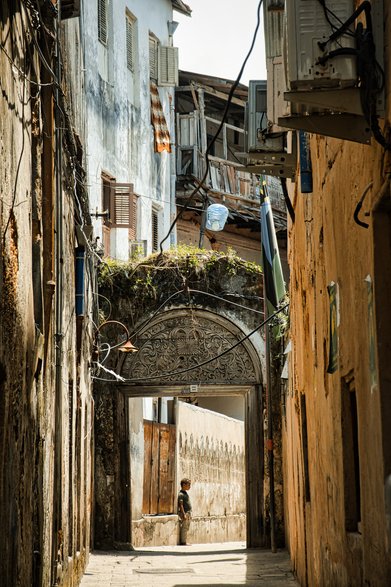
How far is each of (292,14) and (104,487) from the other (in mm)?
14782

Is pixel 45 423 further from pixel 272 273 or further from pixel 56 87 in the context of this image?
pixel 272 273

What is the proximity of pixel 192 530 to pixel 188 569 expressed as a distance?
39.0ft

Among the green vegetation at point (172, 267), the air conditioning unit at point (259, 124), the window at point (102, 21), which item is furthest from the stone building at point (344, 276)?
the window at point (102, 21)

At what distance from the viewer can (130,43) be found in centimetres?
2788

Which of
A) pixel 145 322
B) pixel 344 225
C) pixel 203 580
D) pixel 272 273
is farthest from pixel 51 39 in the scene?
pixel 145 322

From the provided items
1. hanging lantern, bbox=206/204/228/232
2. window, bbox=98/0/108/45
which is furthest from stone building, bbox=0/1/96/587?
hanging lantern, bbox=206/204/228/232

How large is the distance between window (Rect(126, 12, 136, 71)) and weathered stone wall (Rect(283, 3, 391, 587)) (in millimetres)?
15022

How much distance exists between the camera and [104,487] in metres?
19.8

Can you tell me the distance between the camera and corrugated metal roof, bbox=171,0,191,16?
31.1 meters

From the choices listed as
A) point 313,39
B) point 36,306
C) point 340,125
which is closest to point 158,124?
point 36,306

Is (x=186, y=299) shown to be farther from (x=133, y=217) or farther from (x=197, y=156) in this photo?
(x=197, y=156)

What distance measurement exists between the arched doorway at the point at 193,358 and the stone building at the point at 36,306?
22.4 feet

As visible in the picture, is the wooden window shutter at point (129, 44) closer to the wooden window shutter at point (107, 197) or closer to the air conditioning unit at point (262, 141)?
the wooden window shutter at point (107, 197)

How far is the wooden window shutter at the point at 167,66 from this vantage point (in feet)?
96.3
